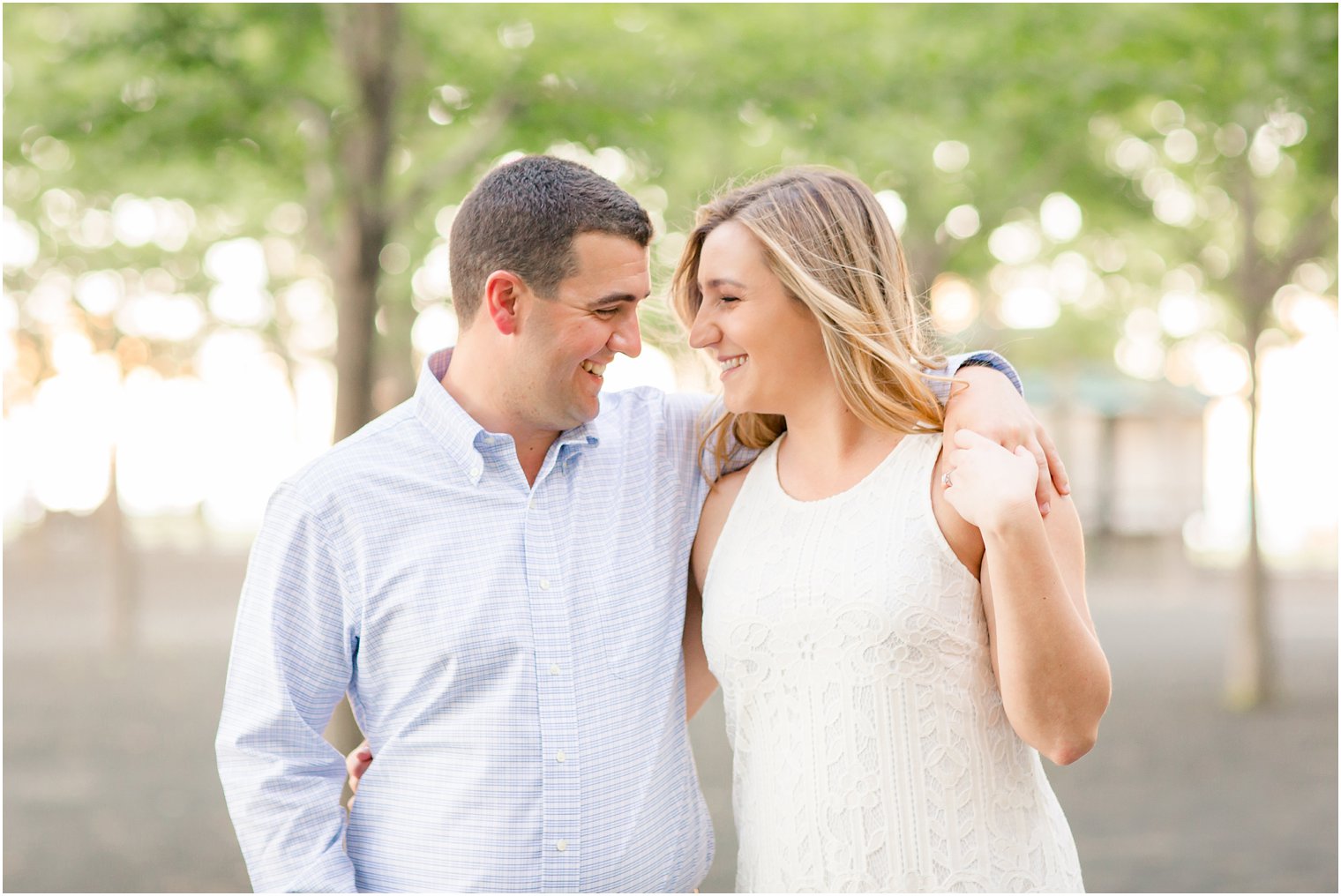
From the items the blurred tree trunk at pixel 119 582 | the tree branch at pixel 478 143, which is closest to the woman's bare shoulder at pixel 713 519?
the tree branch at pixel 478 143

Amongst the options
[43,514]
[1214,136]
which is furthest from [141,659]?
[43,514]

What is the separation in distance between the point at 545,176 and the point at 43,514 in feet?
85.2

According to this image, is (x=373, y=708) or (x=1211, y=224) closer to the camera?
(x=373, y=708)

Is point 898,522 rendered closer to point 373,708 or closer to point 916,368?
point 916,368

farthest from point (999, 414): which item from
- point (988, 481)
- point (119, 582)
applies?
point (119, 582)

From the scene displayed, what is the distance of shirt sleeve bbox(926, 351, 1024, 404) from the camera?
279cm

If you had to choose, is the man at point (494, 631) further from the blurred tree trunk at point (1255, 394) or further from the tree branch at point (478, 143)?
the blurred tree trunk at point (1255, 394)

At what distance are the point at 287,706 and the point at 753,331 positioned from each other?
1.24 meters

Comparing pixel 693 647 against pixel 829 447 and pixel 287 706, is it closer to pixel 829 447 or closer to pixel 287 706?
pixel 829 447

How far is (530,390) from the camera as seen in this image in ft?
9.03

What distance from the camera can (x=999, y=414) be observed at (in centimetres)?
254

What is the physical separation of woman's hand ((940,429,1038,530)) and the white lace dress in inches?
6.4

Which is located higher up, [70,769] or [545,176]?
[545,176]

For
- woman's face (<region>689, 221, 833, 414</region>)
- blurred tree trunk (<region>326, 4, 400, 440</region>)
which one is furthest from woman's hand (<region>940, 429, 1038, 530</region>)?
blurred tree trunk (<region>326, 4, 400, 440</region>)
